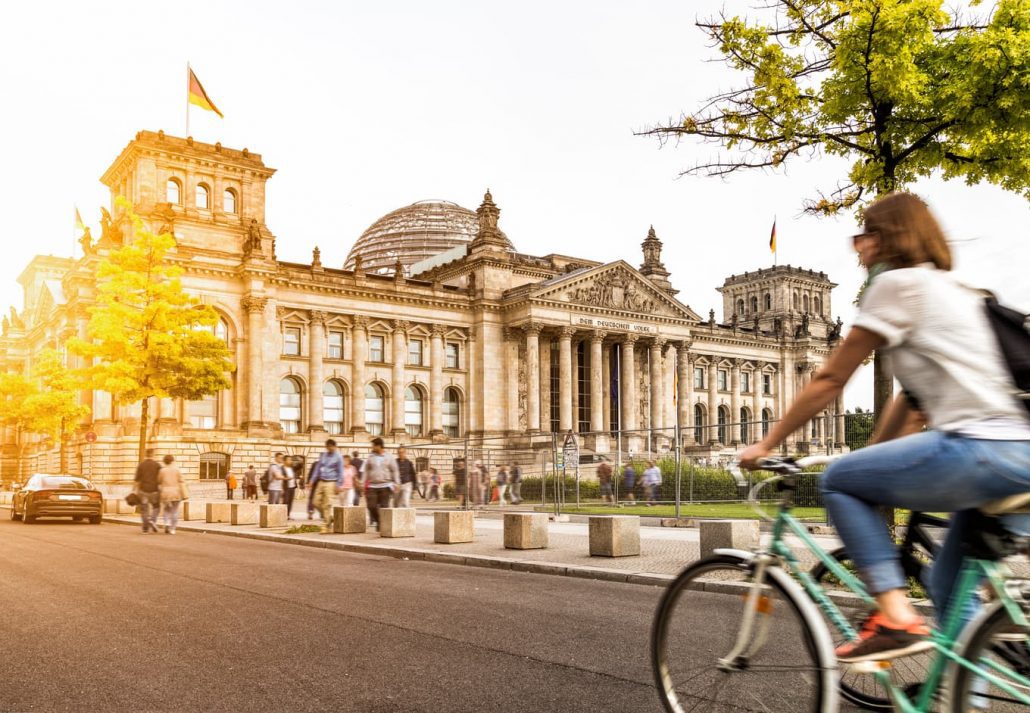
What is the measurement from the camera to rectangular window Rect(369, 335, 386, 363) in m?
65.4

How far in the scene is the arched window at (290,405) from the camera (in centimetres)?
6112

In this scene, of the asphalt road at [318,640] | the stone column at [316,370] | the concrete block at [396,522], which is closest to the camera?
the asphalt road at [318,640]

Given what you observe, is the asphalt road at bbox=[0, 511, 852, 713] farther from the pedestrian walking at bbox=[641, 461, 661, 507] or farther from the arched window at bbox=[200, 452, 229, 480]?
the arched window at bbox=[200, 452, 229, 480]

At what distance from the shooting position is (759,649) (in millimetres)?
4180

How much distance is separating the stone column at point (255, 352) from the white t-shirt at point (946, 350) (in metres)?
55.8

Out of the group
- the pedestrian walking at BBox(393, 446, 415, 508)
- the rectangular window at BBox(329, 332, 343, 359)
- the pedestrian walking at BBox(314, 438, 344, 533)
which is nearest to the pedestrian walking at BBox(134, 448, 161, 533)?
the pedestrian walking at BBox(314, 438, 344, 533)

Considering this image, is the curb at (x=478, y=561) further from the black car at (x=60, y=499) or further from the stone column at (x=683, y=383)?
the stone column at (x=683, y=383)

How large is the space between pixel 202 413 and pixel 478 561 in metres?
45.4

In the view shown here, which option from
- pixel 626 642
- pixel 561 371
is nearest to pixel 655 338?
pixel 561 371

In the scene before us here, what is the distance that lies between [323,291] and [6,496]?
A: 70.4 feet

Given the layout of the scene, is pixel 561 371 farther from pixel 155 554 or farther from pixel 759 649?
pixel 759 649

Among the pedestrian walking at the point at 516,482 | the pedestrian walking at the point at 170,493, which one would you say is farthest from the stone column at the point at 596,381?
the pedestrian walking at the point at 170,493

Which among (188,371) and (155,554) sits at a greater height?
(188,371)

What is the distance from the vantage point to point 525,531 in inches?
654
